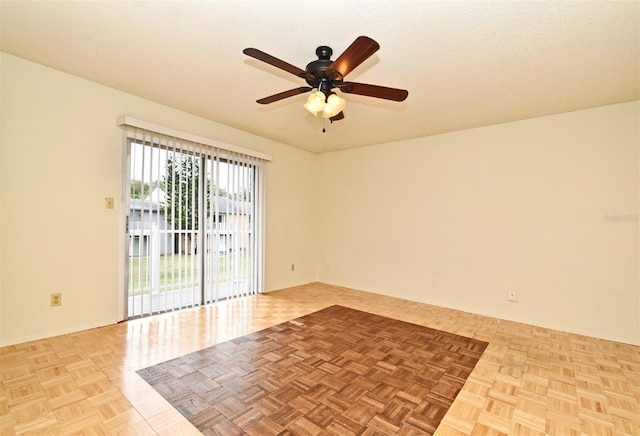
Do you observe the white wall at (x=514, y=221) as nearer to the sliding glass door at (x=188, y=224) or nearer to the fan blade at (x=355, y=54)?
the sliding glass door at (x=188, y=224)

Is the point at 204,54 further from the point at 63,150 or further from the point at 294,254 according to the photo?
the point at 294,254

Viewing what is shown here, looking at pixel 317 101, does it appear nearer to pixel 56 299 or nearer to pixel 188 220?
pixel 188 220

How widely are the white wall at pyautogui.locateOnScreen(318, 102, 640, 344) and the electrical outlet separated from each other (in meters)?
3.88

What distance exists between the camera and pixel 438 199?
424cm

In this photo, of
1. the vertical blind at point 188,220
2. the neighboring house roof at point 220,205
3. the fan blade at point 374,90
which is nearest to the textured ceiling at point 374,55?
the fan blade at point 374,90

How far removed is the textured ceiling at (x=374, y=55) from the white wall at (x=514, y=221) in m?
0.48

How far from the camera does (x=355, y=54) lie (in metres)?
1.71

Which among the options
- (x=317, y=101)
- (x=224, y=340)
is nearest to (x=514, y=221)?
(x=317, y=101)

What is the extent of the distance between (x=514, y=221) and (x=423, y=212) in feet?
A: 3.79

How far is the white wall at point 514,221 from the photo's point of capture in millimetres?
3072

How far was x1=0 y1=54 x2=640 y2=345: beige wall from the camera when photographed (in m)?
2.63

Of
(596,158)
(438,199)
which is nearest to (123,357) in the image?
(438,199)

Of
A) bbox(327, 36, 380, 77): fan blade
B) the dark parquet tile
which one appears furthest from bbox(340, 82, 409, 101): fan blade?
the dark parquet tile

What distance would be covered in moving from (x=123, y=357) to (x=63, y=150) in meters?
2.03
